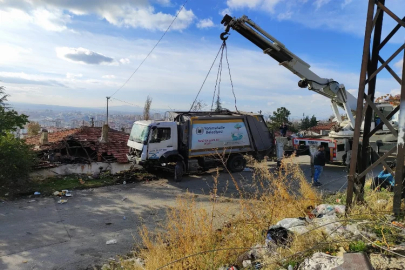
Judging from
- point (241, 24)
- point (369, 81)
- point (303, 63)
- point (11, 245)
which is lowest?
point (11, 245)

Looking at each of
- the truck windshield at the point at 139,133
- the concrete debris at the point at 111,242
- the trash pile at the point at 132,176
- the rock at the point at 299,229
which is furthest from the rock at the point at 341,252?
the trash pile at the point at 132,176

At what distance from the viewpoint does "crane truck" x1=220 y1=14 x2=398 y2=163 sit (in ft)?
31.5

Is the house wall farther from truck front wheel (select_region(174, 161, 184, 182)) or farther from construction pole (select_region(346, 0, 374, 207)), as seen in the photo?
construction pole (select_region(346, 0, 374, 207))

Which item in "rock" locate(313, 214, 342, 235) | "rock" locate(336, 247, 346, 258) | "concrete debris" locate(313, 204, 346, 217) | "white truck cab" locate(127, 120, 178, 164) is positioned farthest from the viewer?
"white truck cab" locate(127, 120, 178, 164)

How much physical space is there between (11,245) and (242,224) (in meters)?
4.34

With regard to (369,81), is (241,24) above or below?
above

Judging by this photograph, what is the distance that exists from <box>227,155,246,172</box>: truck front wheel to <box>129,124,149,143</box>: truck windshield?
375cm

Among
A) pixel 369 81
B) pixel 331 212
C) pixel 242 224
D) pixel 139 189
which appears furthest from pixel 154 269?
pixel 139 189

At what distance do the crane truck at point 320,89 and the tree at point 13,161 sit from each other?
7.71 meters

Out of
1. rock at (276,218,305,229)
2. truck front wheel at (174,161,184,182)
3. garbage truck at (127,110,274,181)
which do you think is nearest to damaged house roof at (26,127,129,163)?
garbage truck at (127,110,274,181)

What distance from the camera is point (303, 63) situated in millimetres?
10500

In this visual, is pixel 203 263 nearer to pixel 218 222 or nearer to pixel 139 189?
pixel 218 222

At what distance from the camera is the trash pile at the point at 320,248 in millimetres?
3098

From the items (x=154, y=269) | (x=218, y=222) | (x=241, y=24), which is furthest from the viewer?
(x=241, y=24)
